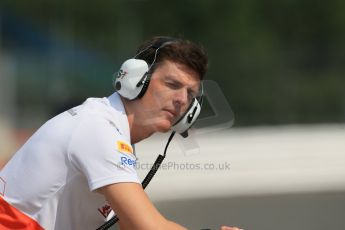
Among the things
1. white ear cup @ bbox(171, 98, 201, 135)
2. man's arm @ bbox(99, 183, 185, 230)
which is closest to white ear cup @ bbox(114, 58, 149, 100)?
white ear cup @ bbox(171, 98, 201, 135)

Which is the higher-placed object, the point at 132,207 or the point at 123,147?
the point at 123,147

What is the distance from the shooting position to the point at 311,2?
46.3 ft

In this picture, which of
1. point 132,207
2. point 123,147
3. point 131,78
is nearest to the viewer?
point 132,207

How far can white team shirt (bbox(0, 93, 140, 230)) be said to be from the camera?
8.63ft

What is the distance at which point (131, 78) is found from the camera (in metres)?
2.92

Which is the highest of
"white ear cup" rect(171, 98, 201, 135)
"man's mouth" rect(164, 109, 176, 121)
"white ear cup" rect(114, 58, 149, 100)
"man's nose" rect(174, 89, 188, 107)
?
"white ear cup" rect(114, 58, 149, 100)

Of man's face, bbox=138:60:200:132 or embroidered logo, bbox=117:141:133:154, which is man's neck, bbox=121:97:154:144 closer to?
man's face, bbox=138:60:200:132

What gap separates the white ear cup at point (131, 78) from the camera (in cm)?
292

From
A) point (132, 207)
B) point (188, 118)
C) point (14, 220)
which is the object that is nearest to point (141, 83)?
point (188, 118)

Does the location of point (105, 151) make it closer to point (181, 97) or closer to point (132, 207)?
point (132, 207)

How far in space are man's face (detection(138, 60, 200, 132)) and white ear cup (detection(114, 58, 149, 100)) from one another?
4 cm

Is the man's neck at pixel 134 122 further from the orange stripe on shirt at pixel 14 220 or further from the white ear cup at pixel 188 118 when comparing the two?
the orange stripe on shirt at pixel 14 220

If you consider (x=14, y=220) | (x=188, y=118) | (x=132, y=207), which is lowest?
(x=14, y=220)

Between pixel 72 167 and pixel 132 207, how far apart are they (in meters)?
0.32
